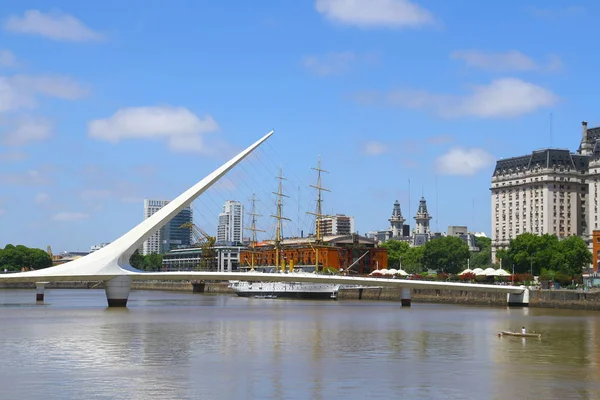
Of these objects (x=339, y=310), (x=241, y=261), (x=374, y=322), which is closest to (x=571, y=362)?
(x=374, y=322)

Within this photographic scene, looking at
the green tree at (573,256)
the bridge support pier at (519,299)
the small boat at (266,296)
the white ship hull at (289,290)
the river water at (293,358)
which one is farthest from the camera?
the green tree at (573,256)

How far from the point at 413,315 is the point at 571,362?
73.5 ft

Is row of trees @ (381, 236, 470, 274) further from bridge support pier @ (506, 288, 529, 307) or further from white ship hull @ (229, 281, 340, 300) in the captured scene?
bridge support pier @ (506, 288, 529, 307)

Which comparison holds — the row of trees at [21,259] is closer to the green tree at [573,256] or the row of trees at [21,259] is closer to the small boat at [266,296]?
the small boat at [266,296]

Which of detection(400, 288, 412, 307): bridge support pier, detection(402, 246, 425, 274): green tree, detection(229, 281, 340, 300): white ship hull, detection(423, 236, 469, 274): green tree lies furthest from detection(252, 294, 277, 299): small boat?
detection(423, 236, 469, 274): green tree

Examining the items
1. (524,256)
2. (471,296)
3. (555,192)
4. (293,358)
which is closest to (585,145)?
(555,192)

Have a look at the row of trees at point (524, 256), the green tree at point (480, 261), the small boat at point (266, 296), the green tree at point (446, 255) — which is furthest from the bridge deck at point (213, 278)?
the green tree at point (480, 261)

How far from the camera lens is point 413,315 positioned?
48.5m

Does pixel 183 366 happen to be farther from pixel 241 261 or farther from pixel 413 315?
pixel 241 261

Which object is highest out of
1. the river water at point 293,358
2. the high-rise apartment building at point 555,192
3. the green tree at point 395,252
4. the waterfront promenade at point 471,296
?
the high-rise apartment building at point 555,192

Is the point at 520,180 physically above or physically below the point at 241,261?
above

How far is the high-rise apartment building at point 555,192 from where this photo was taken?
378 ft

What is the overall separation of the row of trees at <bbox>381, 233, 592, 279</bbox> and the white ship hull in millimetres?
16341

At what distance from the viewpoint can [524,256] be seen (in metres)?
89.7
